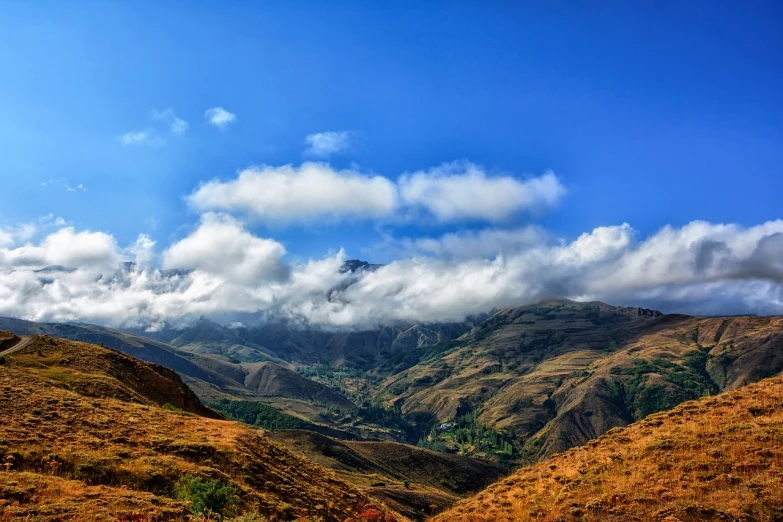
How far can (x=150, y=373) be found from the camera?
81.8 meters

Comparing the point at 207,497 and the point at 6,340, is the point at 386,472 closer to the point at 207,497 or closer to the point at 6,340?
the point at 6,340

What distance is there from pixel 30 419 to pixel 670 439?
168ft

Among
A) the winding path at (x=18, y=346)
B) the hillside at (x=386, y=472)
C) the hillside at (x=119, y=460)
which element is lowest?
the hillside at (x=386, y=472)

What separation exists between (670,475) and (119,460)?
122 ft

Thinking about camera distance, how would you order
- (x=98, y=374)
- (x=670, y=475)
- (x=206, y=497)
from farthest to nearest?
(x=98, y=374) < (x=670, y=475) < (x=206, y=497)

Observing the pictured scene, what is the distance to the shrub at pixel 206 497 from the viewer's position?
27453mm

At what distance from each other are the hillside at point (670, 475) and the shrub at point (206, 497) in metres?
16.6

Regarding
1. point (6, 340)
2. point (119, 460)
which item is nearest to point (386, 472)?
point (6, 340)

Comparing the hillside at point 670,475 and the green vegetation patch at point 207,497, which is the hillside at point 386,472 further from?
the green vegetation patch at point 207,497

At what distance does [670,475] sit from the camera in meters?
29.8

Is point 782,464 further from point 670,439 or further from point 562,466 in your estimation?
point 562,466

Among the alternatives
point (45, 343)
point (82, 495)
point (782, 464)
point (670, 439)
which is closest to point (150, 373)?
point (45, 343)

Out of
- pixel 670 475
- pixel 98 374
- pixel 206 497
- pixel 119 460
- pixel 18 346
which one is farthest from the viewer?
pixel 18 346

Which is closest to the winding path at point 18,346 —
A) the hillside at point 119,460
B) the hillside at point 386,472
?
the hillside at point 119,460
